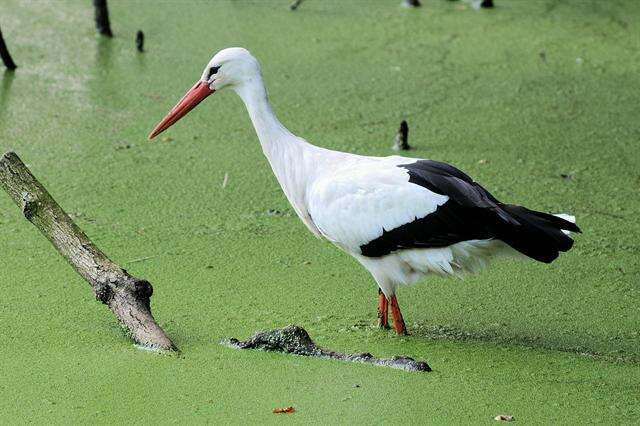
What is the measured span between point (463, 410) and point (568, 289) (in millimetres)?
1095

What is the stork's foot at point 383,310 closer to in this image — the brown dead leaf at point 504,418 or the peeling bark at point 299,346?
the peeling bark at point 299,346

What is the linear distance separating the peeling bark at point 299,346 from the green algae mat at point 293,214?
0.03m

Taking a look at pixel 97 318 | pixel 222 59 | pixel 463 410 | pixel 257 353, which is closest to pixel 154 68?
pixel 222 59

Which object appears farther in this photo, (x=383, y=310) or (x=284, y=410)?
(x=383, y=310)

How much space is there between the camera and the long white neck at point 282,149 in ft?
11.4

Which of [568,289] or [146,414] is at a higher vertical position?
[146,414]

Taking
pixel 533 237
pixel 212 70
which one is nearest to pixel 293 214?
pixel 212 70

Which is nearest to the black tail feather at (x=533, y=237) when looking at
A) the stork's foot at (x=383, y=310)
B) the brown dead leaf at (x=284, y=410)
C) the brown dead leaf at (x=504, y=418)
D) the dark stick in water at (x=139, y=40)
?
the stork's foot at (x=383, y=310)

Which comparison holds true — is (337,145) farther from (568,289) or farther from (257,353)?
(257,353)

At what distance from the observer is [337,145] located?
4840mm

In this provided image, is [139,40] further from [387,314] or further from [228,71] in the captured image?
[387,314]

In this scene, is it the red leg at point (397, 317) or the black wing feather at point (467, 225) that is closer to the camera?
the black wing feather at point (467, 225)

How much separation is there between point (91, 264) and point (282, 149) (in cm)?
75

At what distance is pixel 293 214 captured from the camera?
427 centimetres
